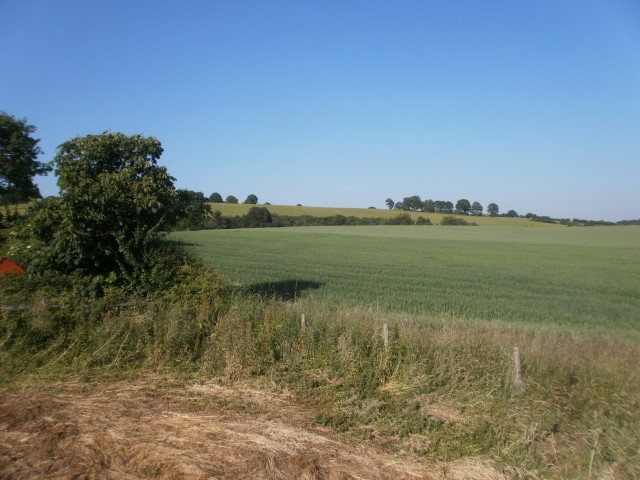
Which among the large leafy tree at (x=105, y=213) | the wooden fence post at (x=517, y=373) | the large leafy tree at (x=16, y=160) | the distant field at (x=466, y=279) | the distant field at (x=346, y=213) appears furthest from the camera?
the distant field at (x=346, y=213)

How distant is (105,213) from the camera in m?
8.05

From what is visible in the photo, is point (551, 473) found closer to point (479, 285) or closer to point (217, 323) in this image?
point (217, 323)

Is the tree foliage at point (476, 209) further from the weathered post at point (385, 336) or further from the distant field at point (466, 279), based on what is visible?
the weathered post at point (385, 336)

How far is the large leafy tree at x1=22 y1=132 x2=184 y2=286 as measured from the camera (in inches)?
304

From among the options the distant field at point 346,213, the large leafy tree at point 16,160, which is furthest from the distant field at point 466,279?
the distant field at point 346,213

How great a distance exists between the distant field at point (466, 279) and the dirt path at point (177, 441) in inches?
229

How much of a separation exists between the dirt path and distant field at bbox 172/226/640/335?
5.83 m

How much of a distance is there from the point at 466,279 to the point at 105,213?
15.1 m

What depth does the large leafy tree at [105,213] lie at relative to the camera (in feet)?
25.3

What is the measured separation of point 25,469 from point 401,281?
49.7 feet

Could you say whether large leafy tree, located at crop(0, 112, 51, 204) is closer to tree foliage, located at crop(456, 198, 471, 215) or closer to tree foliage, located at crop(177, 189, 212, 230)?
tree foliage, located at crop(177, 189, 212, 230)

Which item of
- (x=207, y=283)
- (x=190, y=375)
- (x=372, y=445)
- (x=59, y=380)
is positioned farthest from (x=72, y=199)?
(x=372, y=445)

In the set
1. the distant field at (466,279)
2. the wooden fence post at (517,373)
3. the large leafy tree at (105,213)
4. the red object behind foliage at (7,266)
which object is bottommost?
the distant field at (466,279)

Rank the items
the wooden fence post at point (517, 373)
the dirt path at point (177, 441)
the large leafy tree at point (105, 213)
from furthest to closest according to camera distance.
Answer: the large leafy tree at point (105, 213) < the wooden fence post at point (517, 373) < the dirt path at point (177, 441)
